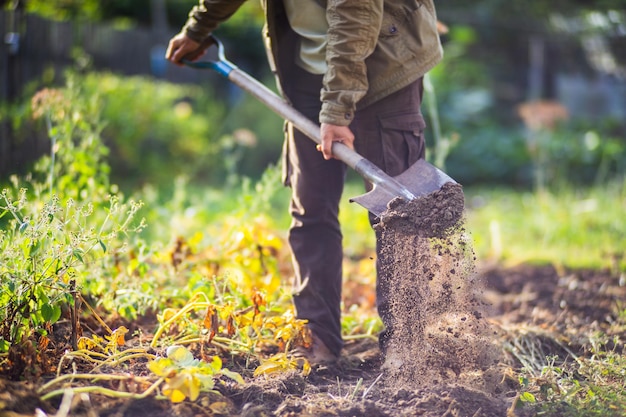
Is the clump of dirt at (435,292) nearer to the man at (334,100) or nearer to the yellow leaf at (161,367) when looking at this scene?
the man at (334,100)

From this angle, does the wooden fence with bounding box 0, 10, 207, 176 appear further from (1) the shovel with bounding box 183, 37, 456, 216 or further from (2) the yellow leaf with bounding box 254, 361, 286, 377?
(2) the yellow leaf with bounding box 254, 361, 286, 377

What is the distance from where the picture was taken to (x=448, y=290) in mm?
2445

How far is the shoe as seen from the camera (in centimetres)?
276

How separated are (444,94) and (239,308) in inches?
300

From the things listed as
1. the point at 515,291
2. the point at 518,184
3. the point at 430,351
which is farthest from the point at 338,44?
the point at 518,184

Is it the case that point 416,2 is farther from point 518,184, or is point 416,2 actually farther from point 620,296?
point 518,184

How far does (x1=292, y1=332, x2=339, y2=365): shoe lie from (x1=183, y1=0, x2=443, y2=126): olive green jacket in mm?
829

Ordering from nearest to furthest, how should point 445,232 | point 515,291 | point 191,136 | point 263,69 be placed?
point 445,232
point 515,291
point 191,136
point 263,69

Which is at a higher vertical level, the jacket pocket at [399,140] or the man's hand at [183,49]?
the man's hand at [183,49]

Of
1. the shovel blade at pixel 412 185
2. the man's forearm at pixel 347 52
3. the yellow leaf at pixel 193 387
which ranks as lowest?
the yellow leaf at pixel 193 387

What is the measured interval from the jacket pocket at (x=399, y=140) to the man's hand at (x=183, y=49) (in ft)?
3.30

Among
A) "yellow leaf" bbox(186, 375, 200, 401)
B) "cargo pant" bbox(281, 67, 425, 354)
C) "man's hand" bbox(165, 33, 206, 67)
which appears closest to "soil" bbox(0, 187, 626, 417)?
"yellow leaf" bbox(186, 375, 200, 401)

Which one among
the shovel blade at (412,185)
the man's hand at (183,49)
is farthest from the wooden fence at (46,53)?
the shovel blade at (412,185)

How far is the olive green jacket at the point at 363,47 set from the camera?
2498mm
